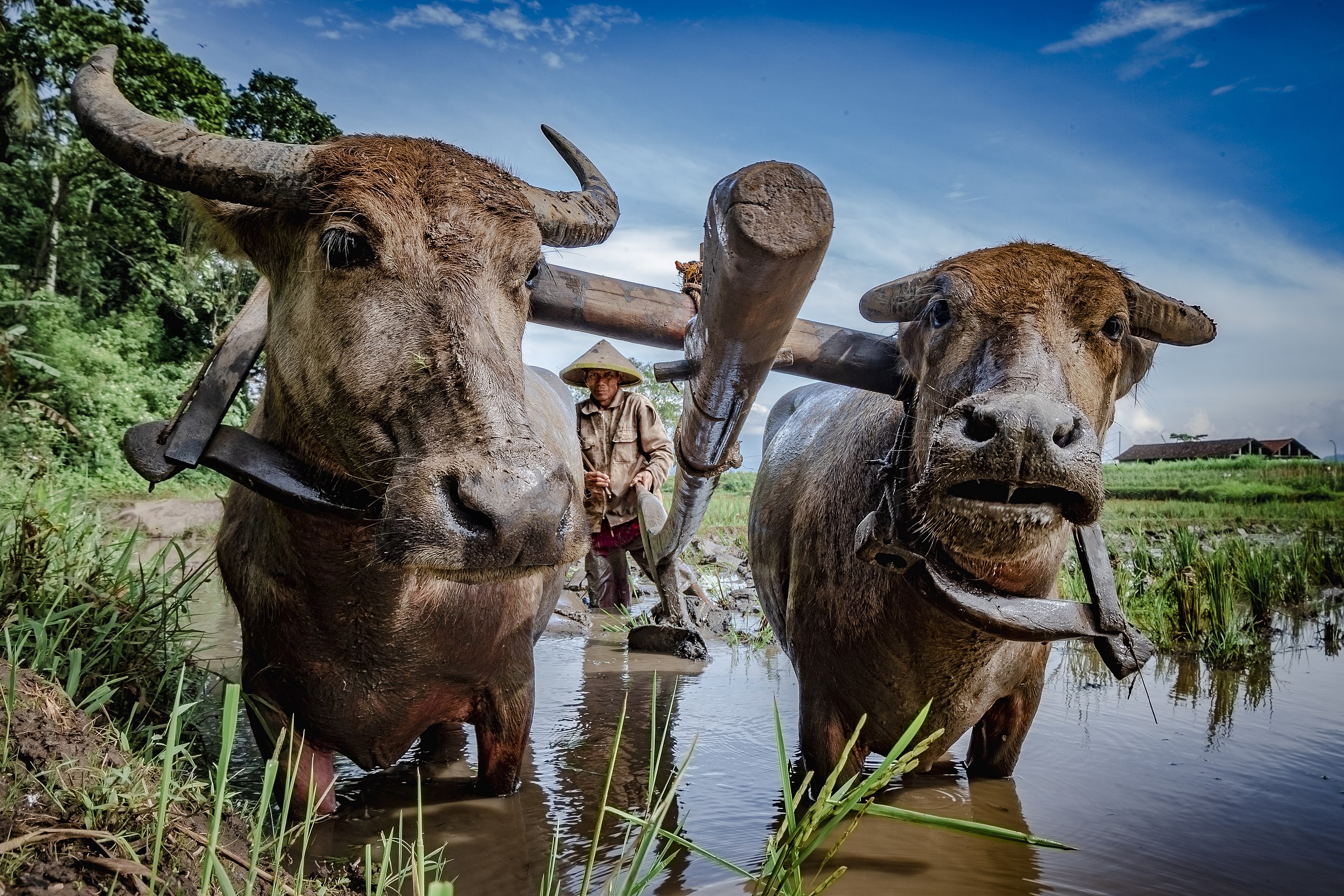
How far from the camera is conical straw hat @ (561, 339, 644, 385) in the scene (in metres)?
7.68

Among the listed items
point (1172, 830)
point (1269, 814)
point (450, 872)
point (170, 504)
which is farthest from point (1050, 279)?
point (170, 504)

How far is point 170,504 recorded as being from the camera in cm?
1245

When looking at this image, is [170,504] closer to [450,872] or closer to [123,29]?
[123,29]

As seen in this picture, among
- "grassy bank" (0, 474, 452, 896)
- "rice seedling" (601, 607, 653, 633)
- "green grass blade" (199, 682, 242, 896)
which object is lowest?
"rice seedling" (601, 607, 653, 633)

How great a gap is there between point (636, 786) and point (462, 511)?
7.01 ft

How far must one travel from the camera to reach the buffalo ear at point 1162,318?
2.68m

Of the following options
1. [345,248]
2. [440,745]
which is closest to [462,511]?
[345,248]

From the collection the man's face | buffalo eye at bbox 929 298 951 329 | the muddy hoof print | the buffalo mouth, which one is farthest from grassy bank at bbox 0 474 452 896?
the man's face

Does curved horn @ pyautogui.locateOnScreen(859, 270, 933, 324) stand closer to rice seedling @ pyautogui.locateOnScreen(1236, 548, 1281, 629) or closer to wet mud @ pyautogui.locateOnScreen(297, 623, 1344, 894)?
wet mud @ pyautogui.locateOnScreen(297, 623, 1344, 894)

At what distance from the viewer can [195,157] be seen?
2.36 meters

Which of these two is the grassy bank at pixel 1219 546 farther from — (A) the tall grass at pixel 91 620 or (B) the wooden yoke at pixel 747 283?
(A) the tall grass at pixel 91 620

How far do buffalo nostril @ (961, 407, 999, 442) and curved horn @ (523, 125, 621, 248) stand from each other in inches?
56.9

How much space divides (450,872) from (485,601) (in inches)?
33.8

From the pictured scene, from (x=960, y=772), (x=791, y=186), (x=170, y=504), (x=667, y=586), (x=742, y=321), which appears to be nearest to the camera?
(x=791, y=186)
